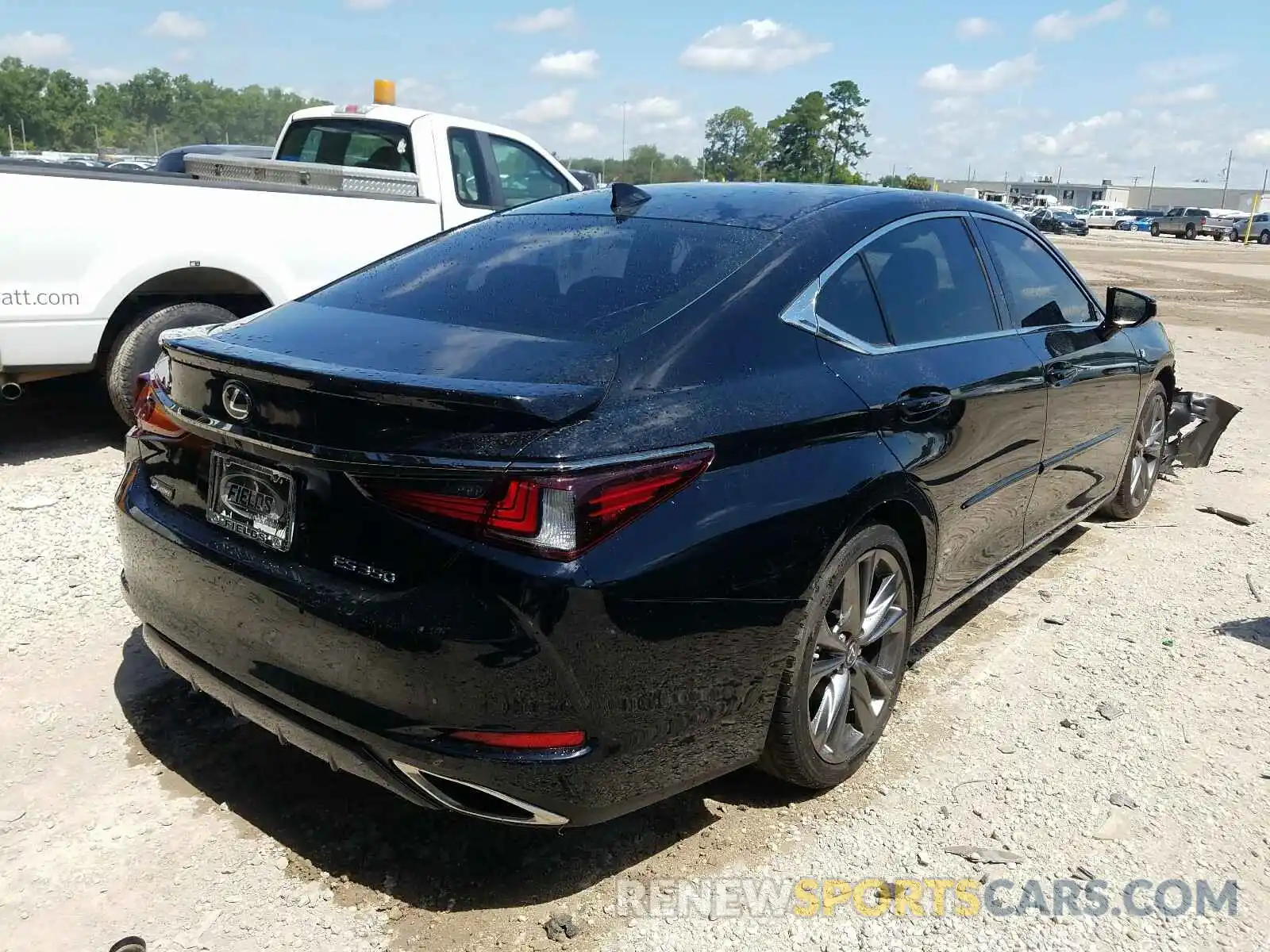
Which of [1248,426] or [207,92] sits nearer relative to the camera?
[1248,426]

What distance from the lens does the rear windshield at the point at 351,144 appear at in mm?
7363

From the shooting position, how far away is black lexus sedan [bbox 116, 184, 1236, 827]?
2168mm

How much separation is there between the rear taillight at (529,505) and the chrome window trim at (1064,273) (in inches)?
94.5

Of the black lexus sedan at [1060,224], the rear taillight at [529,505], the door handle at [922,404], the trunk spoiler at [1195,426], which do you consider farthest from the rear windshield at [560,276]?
the black lexus sedan at [1060,224]

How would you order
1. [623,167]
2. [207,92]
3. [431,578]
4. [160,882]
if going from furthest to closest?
1. [207,92]
2. [623,167]
3. [160,882]
4. [431,578]

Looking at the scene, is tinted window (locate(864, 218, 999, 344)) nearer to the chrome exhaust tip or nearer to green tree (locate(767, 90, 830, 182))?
the chrome exhaust tip

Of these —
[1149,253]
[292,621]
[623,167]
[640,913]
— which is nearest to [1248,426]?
[640,913]

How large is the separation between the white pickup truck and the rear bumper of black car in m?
3.27

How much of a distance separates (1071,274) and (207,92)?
145233mm

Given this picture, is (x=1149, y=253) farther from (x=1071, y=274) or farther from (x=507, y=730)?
(x=507, y=730)

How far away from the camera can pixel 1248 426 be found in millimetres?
8305

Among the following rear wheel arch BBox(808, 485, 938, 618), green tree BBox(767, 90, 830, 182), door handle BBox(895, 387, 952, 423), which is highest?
green tree BBox(767, 90, 830, 182)

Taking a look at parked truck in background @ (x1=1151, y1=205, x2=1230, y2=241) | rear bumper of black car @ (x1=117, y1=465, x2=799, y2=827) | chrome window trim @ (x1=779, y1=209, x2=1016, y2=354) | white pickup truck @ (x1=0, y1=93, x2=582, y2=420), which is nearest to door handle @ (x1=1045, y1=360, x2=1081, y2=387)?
chrome window trim @ (x1=779, y1=209, x2=1016, y2=354)

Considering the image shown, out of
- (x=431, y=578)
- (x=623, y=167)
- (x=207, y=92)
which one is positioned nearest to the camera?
(x=431, y=578)
